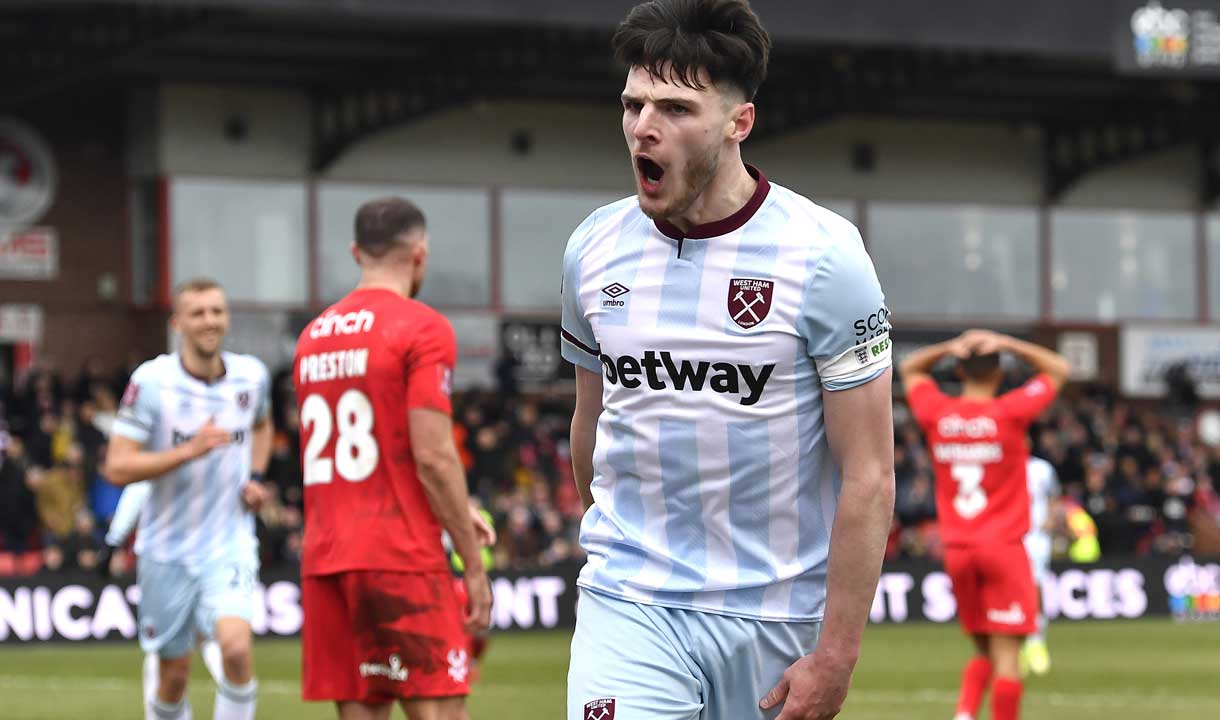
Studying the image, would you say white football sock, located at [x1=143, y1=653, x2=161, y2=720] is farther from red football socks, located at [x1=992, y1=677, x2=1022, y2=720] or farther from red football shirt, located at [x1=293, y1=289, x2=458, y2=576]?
red football socks, located at [x1=992, y1=677, x2=1022, y2=720]

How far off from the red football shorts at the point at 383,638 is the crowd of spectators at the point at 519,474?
434 inches

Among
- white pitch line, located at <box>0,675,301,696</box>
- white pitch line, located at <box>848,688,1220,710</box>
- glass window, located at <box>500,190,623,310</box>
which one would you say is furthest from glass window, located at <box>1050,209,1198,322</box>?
white pitch line, located at <box>0,675,301,696</box>

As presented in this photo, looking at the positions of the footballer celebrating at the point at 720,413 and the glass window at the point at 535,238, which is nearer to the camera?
the footballer celebrating at the point at 720,413

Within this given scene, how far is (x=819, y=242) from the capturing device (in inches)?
170

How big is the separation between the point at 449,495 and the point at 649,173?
2736mm

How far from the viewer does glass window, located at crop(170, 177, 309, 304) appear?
2853cm

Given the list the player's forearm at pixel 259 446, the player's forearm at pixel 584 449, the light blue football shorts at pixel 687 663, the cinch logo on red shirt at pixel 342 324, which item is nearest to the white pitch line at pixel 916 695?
→ the player's forearm at pixel 259 446

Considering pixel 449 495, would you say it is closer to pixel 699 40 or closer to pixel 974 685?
pixel 699 40

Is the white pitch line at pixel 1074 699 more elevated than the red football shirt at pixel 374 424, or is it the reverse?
the red football shirt at pixel 374 424

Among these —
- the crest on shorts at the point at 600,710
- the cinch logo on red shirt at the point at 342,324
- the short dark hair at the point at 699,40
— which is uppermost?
the short dark hair at the point at 699,40

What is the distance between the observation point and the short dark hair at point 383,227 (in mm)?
7008

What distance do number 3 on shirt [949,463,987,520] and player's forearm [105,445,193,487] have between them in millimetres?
4107

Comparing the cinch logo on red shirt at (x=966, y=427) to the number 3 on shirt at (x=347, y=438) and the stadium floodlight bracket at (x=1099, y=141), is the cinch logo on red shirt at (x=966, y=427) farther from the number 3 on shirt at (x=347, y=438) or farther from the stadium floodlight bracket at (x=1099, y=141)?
the stadium floodlight bracket at (x=1099, y=141)

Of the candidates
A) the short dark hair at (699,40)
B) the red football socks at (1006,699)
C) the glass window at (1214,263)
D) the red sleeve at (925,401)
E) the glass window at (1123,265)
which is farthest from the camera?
the glass window at (1214,263)
